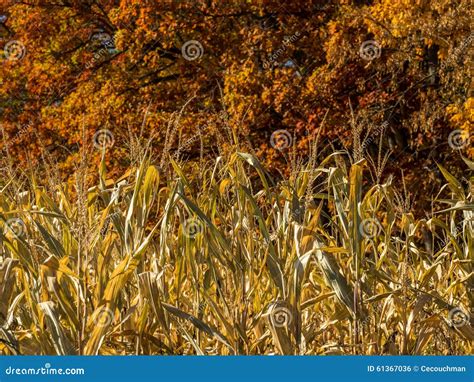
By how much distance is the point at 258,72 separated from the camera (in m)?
17.2

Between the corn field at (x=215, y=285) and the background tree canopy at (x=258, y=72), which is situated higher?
the corn field at (x=215, y=285)

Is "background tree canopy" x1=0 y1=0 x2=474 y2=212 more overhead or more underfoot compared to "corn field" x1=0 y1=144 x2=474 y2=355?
more underfoot

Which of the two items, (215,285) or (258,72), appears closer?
(215,285)

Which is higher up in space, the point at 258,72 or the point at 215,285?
the point at 215,285

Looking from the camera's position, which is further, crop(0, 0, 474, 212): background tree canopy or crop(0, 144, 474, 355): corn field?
crop(0, 0, 474, 212): background tree canopy

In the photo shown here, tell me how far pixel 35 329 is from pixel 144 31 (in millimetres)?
16007

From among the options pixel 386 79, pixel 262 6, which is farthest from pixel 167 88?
pixel 386 79

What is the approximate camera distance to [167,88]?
1969 centimetres

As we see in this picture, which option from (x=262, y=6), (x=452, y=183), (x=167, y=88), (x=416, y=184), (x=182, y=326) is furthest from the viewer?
(x=167, y=88)

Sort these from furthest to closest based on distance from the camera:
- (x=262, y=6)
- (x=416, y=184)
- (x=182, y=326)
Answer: (x=262, y=6), (x=416, y=184), (x=182, y=326)

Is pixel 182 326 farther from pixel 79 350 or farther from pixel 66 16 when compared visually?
pixel 66 16

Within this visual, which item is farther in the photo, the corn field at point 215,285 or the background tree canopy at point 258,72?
the background tree canopy at point 258,72

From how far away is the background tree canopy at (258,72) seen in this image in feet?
49.5

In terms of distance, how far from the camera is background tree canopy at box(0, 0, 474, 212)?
15.1 metres
